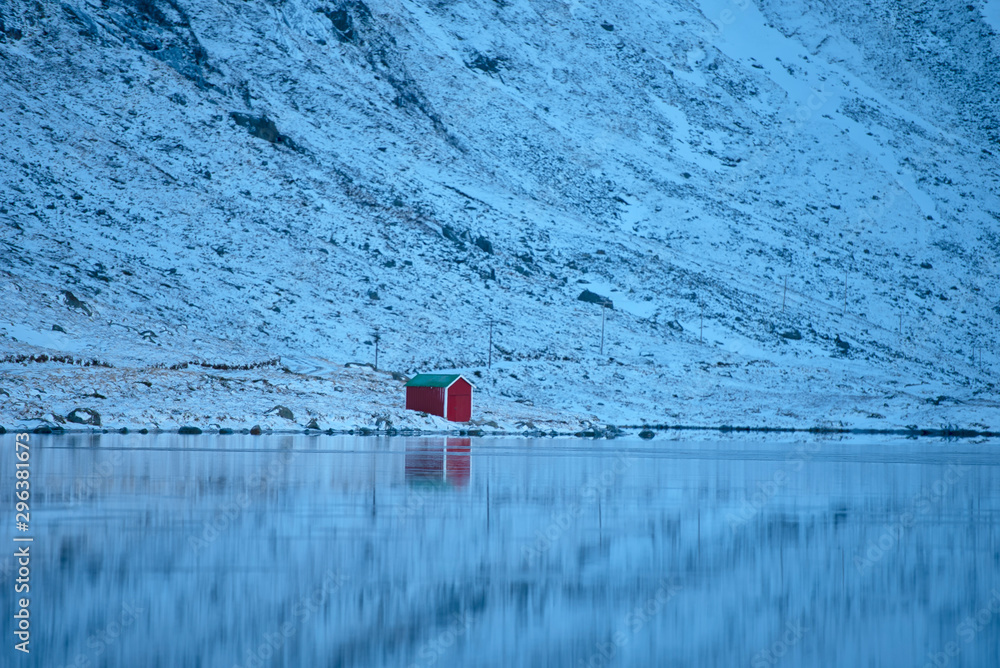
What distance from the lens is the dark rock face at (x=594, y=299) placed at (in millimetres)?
102312

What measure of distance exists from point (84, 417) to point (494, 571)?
115ft

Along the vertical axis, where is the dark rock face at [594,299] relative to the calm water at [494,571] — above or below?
above

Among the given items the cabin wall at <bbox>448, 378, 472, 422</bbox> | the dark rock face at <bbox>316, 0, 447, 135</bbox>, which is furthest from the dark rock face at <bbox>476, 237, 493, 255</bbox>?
the cabin wall at <bbox>448, 378, 472, 422</bbox>

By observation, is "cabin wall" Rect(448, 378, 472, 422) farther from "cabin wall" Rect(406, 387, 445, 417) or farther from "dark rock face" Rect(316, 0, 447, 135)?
"dark rock face" Rect(316, 0, 447, 135)

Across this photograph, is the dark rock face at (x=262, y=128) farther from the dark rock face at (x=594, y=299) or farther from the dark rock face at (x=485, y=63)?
the dark rock face at (x=485, y=63)

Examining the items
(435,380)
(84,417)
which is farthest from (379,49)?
(84,417)

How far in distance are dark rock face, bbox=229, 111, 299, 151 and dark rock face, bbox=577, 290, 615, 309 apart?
112ft

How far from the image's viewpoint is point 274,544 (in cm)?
1244

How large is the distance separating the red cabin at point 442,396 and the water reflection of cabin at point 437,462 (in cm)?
1421

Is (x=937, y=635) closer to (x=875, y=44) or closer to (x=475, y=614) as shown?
(x=475, y=614)

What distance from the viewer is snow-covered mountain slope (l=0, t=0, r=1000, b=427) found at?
245ft

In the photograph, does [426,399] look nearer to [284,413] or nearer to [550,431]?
[550,431]

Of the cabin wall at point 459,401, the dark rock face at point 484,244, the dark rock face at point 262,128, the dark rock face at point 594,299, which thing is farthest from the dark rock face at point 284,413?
the dark rock face at point 262,128

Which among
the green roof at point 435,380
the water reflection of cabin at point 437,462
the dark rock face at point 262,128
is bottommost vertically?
the water reflection of cabin at point 437,462
